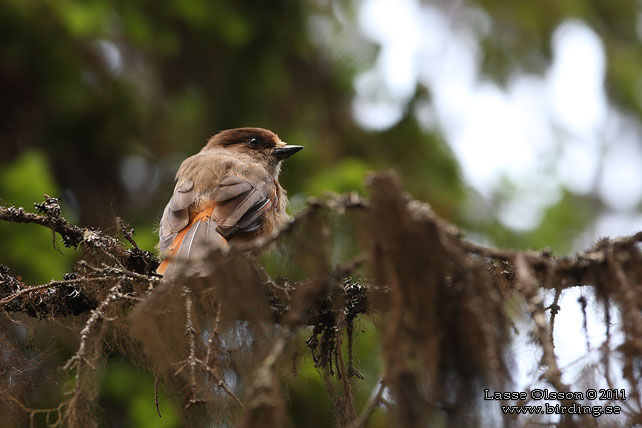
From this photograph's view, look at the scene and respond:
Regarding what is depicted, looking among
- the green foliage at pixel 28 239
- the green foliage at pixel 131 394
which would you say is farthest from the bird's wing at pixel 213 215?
the green foliage at pixel 131 394

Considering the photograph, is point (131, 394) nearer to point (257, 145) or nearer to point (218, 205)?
point (257, 145)

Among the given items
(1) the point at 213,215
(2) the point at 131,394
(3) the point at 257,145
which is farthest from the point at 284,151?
(2) the point at 131,394

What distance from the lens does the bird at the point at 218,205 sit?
4363mm

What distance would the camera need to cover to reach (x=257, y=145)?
628 centimetres

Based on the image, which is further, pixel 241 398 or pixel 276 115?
pixel 276 115

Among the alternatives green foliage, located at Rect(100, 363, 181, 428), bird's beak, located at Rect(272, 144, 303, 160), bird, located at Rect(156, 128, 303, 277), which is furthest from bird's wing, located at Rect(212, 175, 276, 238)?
green foliage, located at Rect(100, 363, 181, 428)

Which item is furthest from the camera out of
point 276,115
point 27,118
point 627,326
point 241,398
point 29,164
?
point 276,115

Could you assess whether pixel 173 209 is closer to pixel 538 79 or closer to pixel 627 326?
pixel 627 326

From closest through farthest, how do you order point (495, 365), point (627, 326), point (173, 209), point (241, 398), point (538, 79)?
point (495, 365), point (627, 326), point (241, 398), point (173, 209), point (538, 79)

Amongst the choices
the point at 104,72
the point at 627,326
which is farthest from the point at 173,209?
the point at 104,72

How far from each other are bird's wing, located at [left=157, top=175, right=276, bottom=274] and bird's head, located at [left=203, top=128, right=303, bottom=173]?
1.16 metres

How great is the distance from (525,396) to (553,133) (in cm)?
978

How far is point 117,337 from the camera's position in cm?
293

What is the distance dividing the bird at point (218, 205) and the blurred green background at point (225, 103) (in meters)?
1.36
